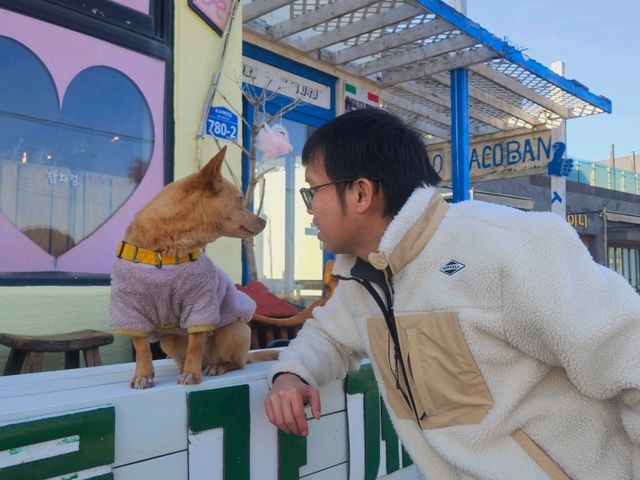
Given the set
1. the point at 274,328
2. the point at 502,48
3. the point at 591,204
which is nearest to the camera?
the point at 274,328

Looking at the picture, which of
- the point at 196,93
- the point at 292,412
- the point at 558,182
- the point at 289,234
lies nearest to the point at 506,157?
the point at 558,182

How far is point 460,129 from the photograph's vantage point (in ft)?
19.9

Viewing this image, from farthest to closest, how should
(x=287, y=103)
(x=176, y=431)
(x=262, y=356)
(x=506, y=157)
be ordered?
1. (x=506, y=157)
2. (x=287, y=103)
3. (x=262, y=356)
4. (x=176, y=431)

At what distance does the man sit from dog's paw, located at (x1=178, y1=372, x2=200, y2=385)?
0.70 ft

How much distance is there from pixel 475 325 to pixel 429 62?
5.13m

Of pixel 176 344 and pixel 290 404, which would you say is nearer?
pixel 290 404

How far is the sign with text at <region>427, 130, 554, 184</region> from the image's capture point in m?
7.62

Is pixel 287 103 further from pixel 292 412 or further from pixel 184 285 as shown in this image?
pixel 292 412

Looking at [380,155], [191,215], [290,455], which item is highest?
[380,155]

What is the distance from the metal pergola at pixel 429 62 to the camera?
4.89m

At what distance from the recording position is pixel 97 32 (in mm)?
3387

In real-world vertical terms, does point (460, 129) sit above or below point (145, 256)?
above

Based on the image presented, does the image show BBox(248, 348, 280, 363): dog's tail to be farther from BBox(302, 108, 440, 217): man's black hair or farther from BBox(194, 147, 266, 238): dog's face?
BBox(302, 108, 440, 217): man's black hair

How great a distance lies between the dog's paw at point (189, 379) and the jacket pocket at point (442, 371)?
586mm
